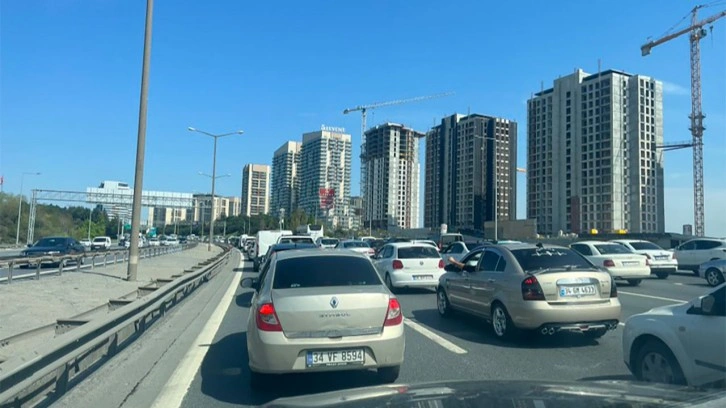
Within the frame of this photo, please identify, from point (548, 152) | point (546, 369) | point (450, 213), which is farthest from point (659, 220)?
point (546, 369)

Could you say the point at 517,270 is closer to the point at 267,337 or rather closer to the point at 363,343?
the point at 363,343

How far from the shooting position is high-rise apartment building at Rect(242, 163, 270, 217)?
449 ft

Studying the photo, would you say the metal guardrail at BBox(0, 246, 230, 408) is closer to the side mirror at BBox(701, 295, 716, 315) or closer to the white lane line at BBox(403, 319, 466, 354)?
the white lane line at BBox(403, 319, 466, 354)

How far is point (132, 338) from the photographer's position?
30.3 feet

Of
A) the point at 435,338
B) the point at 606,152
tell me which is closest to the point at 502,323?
the point at 435,338

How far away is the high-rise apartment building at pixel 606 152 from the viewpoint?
2452 inches

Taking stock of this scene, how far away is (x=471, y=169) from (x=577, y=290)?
218 feet

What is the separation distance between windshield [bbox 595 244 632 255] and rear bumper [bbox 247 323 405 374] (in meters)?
15.6

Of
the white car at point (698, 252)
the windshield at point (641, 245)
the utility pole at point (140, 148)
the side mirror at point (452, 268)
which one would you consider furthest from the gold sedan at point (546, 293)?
the white car at point (698, 252)

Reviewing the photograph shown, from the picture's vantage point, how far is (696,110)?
8012cm

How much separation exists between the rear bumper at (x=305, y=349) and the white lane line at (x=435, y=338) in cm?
242

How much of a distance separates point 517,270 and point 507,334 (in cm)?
106

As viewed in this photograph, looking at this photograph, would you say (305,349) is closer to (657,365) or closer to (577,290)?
(657,365)

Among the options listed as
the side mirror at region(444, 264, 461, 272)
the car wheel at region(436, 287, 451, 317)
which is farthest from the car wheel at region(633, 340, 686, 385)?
the car wheel at region(436, 287, 451, 317)
